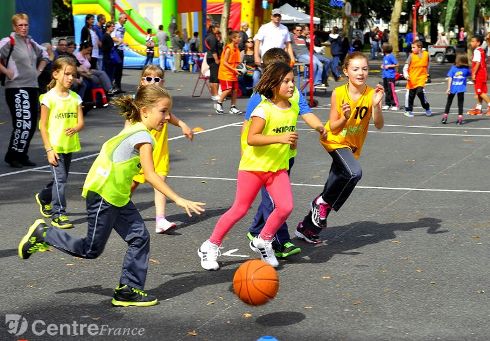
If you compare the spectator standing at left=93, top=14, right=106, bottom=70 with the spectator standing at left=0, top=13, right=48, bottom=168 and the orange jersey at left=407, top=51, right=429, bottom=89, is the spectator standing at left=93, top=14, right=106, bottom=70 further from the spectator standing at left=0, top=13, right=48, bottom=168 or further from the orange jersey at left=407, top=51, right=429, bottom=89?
the spectator standing at left=0, top=13, right=48, bottom=168

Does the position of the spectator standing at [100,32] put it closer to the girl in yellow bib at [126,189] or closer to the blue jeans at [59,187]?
the blue jeans at [59,187]

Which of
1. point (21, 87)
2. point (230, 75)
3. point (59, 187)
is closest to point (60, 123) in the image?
point (59, 187)

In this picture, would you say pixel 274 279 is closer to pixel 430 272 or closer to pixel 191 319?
pixel 191 319

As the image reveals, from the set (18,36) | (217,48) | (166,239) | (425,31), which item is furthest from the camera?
(425,31)

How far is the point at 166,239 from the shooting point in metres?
9.52

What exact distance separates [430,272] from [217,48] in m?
19.2

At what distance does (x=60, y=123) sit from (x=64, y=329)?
3950 millimetres

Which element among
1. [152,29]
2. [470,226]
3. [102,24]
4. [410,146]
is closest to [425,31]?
[152,29]

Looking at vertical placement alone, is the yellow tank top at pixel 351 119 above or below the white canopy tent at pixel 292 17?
above

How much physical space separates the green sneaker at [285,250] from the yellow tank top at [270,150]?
0.89 m

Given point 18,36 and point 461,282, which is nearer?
point 461,282

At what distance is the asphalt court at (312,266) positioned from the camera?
668 centimetres

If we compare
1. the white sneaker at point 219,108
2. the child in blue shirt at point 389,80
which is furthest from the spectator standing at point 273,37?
the child in blue shirt at point 389,80

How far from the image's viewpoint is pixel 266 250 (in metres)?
8.19
